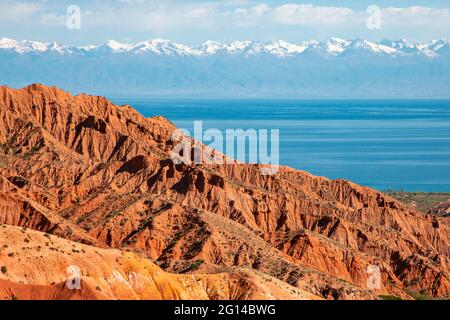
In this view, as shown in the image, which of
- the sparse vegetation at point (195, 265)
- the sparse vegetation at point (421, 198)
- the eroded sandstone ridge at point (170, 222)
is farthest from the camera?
the sparse vegetation at point (421, 198)

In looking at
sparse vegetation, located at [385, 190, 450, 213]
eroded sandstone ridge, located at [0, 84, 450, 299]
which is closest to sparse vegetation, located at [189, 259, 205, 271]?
eroded sandstone ridge, located at [0, 84, 450, 299]

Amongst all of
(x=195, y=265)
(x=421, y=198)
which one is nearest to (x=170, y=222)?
(x=195, y=265)

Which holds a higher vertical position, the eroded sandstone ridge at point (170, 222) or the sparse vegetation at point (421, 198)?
the eroded sandstone ridge at point (170, 222)

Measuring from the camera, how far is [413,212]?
137 meters

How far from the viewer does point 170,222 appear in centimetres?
10144

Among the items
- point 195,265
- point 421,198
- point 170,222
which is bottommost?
point 421,198

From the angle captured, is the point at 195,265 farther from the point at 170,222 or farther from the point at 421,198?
the point at 421,198

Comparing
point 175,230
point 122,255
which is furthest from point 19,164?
point 122,255

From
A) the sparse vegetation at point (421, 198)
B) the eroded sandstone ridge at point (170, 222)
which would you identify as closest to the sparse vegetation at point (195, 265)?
the eroded sandstone ridge at point (170, 222)

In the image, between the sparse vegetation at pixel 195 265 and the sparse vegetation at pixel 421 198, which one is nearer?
the sparse vegetation at pixel 195 265

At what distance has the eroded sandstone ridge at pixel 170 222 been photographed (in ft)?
219

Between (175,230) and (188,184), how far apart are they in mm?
17703

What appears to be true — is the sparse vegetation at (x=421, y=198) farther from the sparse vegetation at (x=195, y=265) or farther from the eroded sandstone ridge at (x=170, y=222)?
the sparse vegetation at (x=195, y=265)

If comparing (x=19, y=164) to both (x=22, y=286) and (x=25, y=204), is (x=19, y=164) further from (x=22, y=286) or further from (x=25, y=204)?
(x=22, y=286)
